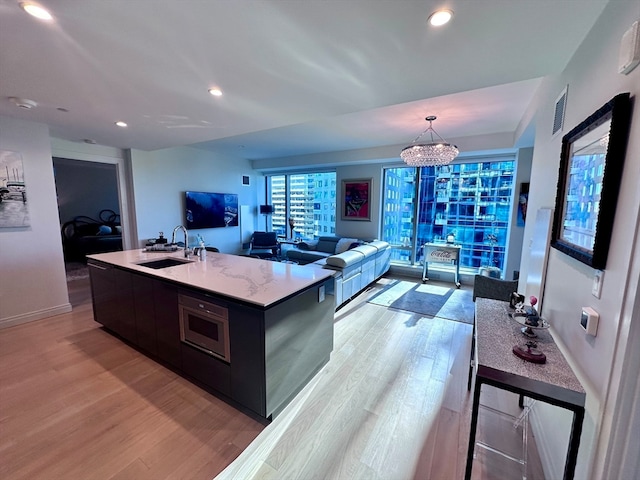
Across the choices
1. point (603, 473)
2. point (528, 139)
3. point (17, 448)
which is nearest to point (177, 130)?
point (17, 448)

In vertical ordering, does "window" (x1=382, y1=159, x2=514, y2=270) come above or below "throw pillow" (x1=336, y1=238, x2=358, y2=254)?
above

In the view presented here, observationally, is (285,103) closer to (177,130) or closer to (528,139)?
(177,130)

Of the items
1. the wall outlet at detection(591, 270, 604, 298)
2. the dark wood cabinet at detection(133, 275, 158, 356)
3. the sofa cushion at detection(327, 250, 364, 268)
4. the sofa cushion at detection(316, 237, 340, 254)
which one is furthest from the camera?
the sofa cushion at detection(316, 237, 340, 254)

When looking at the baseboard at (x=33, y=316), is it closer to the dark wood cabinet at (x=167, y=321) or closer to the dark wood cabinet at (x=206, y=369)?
the dark wood cabinet at (x=167, y=321)

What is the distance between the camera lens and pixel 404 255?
587 centimetres

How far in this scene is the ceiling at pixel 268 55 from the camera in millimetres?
1258

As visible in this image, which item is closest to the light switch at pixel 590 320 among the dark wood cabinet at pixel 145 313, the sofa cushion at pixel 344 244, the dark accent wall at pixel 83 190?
the dark wood cabinet at pixel 145 313

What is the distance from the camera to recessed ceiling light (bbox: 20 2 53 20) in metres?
1.24

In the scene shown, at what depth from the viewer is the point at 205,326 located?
1.92 m

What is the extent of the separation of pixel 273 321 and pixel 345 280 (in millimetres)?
2135

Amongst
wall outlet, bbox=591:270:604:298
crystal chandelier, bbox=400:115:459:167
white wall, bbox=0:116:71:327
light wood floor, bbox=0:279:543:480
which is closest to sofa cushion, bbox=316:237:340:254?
crystal chandelier, bbox=400:115:459:167

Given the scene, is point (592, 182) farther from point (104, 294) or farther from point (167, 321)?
point (104, 294)

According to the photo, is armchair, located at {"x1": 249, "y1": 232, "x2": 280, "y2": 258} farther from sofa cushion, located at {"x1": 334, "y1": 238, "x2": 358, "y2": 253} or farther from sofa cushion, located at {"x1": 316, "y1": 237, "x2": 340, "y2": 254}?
sofa cushion, located at {"x1": 334, "y1": 238, "x2": 358, "y2": 253}

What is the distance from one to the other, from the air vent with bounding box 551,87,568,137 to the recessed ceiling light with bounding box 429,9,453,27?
3.25 feet
